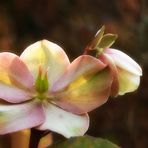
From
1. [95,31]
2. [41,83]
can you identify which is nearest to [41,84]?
[41,83]

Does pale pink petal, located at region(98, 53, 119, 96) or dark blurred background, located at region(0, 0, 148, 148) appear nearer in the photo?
pale pink petal, located at region(98, 53, 119, 96)

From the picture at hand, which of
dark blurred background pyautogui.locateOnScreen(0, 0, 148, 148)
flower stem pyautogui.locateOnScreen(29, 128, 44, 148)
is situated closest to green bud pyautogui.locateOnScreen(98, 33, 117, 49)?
flower stem pyautogui.locateOnScreen(29, 128, 44, 148)

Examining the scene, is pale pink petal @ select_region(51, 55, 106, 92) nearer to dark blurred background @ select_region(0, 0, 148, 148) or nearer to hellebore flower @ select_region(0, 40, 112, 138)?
hellebore flower @ select_region(0, 40, 112, 138)

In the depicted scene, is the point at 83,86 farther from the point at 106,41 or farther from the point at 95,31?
the point at 95,31

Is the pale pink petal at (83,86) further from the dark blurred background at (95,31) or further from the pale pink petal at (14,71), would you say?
the dark blurred background at (95,31)

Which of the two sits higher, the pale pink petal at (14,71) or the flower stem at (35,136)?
the pale pink petal at (14,71)

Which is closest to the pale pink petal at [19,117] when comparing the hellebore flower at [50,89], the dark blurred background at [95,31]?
the hellebore flower at [50,89]

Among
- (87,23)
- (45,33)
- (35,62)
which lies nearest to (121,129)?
(87,23)

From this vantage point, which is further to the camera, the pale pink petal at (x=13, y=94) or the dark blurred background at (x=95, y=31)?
the dark blurred background at (x=95, y=31)
